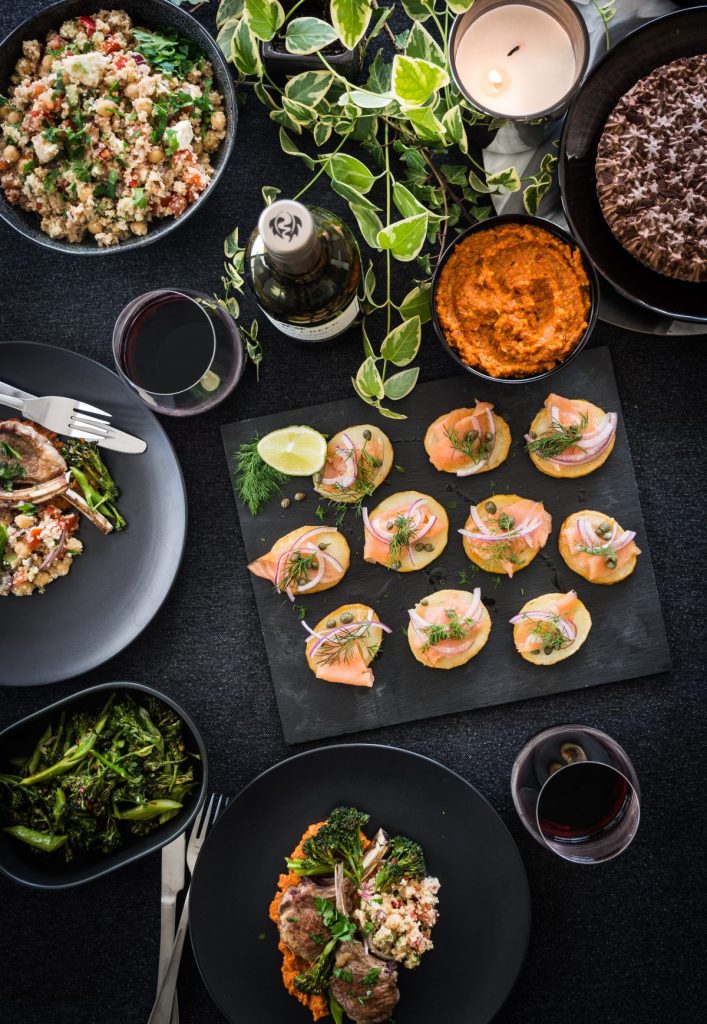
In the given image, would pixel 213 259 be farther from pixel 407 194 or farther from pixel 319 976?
pixel 319 976

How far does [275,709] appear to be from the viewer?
2080 mm

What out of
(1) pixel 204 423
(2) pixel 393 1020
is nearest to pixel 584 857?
(2) pixel 393 1020

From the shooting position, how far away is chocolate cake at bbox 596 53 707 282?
1626 millimetres

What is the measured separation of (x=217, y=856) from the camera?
196cm

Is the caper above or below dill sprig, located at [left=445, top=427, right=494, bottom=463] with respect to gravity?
below

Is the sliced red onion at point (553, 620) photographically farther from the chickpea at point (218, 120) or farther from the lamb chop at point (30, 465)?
the chickpea at point (218, 120)

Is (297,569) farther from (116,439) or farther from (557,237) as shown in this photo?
(557,237)

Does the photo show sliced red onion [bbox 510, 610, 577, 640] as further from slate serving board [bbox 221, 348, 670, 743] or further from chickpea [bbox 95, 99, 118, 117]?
chickpea [bbox 95, 99, 118, 117]

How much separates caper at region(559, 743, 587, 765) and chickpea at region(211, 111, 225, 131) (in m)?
1.74

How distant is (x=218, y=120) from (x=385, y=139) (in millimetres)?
405

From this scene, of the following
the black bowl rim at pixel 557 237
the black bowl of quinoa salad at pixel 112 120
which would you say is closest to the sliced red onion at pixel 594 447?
the black bowl rim at pixel 557 237

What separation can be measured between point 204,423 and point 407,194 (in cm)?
84

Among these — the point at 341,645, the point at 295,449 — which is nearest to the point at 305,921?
the point at 341,645

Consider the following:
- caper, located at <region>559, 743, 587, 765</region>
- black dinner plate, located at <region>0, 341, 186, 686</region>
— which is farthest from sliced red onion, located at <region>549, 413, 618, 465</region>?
black dinner plate, located at <region>0, 341, 186, 686</region>
